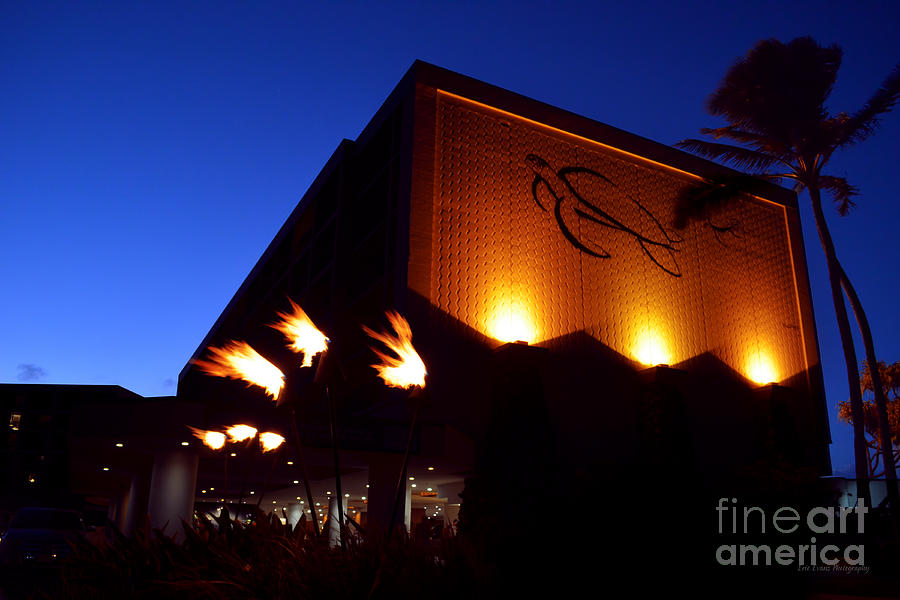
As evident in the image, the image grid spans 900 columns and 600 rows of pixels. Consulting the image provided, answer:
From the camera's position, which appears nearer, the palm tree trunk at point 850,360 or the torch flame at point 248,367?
the torch flame at point 248,367

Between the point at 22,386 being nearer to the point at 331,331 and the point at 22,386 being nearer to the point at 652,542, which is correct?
the point at 331,331

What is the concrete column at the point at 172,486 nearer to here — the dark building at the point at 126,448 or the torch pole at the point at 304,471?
the dark building at the point at 126,448

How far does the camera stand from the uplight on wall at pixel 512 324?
22500mm

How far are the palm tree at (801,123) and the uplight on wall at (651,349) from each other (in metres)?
5.84

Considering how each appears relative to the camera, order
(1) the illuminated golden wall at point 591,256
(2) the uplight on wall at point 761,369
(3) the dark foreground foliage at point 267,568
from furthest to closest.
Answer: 1. (2) the uplight on wall at point 761,369
2. (1) the illuminated golden wall at point 591,256
3. (3) the dark foreground foliage at point 267,568

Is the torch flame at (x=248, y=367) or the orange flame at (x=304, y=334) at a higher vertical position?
the orange flame at (x=304, y=334)

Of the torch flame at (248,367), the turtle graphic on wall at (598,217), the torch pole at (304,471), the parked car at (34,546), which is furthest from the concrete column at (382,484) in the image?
the torch pole at (304,471)

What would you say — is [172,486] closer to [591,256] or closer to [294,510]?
[591,256]

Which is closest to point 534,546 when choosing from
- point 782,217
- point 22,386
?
point 782,217

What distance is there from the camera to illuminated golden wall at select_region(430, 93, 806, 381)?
75.4 feet

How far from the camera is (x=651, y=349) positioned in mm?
26078

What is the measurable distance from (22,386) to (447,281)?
95895 millimetres

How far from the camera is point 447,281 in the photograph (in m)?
22.1

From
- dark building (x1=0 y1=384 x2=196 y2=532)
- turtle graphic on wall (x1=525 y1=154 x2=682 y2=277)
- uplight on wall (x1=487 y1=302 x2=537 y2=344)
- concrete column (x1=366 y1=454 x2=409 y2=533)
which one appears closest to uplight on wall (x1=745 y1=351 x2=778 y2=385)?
turtle graphic on wall (x1=525 y1=154 x2=682 y2=277)
